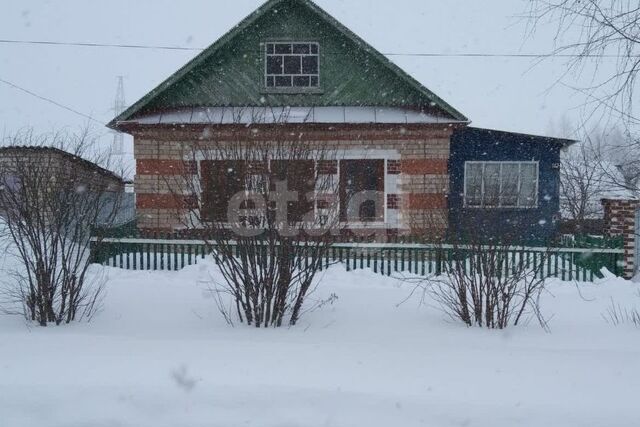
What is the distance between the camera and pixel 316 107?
13164 millimetres

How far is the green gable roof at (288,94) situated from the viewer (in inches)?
508

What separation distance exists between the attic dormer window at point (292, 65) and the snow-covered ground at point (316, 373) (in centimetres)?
841

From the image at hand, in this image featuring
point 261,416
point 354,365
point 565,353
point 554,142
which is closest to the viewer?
point 261,416

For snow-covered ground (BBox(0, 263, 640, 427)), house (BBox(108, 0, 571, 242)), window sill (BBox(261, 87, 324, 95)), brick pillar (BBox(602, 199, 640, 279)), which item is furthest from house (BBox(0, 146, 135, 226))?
brick pillar (BBox(602, 199, 640, 279))

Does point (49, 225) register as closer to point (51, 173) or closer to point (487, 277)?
point (51, 173)

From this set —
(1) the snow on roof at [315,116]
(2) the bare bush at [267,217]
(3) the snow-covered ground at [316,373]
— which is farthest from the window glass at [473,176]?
(2) the bare bush at [267,217]

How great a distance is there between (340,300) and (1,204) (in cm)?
420

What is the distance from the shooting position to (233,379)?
4.18 metres

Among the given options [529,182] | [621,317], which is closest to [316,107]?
[529,182]

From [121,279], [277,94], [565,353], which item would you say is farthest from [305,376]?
[277,94]

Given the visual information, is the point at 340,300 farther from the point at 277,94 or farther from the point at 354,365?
the point at 277,94

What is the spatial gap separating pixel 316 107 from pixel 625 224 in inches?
282

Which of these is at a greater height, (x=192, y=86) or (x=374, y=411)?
(x=192, y=86)

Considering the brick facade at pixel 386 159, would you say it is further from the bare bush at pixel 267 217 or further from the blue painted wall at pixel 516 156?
the bare bush at pixel 267 217
